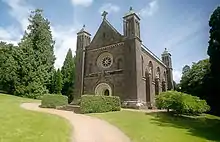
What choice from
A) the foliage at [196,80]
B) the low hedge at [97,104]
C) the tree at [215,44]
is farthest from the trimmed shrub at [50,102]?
the foliage at [196,80]

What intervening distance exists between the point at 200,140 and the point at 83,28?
2907cm

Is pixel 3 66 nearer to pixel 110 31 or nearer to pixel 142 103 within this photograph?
pixel 110 31

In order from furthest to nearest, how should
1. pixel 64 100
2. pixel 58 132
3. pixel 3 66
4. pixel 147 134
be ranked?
pixel 3 66 < pixel 64 100 < pixel 147 134 < pixel 58 132

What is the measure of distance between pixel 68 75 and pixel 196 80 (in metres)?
30.7

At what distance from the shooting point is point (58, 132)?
10844mm

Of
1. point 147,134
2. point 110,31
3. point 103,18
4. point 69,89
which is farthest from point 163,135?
point 69,89

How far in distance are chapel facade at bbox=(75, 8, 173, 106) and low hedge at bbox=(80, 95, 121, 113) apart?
19.4 feet

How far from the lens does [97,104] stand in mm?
21594

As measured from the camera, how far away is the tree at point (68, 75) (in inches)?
2044

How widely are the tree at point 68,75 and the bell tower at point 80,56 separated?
1702 cm

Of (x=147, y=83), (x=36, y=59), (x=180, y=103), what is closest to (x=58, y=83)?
(x=36, y=59)

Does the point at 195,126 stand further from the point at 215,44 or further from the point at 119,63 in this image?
the point at 119,63

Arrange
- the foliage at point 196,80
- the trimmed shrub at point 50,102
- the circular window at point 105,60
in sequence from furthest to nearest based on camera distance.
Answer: the circular window at point 105,60 → the foliage at point 196,80 → the trimmed shrub at point 50,102

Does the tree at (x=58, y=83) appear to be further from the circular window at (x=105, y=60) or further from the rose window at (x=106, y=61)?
the rose window at (x=106, y=61)
